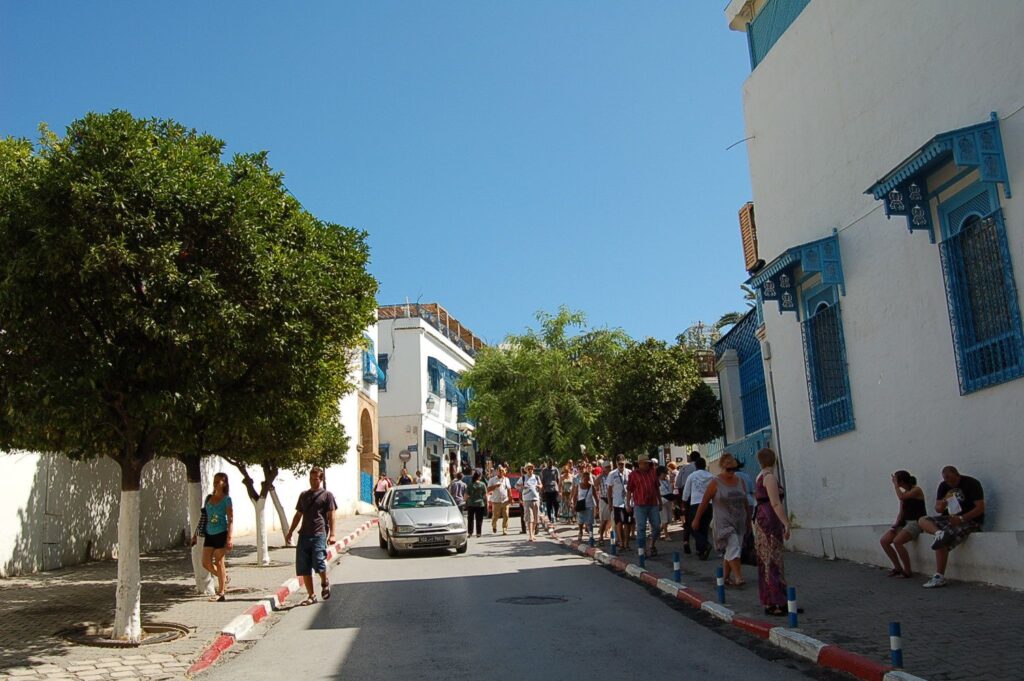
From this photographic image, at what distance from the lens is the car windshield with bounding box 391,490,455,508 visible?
20.1 m

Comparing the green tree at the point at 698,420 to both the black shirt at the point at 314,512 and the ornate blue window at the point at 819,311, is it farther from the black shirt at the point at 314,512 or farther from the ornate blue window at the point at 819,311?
the black shirt at the point at 314,512

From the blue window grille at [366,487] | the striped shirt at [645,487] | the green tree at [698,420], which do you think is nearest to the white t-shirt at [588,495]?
the striped shirt at [645,487]

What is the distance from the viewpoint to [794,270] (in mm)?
14984

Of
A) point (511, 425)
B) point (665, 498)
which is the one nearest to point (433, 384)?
point (511, 425)

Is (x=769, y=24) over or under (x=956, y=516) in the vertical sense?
over

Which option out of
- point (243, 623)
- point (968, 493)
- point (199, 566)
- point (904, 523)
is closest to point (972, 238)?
point (968, 493)

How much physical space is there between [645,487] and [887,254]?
5915 mm

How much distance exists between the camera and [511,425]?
3503cm

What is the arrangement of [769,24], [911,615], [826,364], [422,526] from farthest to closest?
[422,526] < [769,24] < [826,364] < [911,615]

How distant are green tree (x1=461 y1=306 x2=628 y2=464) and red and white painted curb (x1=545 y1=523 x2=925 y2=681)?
60.7 feet

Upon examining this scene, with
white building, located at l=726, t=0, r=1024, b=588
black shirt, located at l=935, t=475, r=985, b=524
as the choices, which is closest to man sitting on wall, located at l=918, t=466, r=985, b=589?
black shirt, located at l=935, t=475, r=985, b=524

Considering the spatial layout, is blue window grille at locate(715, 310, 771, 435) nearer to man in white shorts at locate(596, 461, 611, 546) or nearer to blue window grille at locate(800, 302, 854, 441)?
man in white shorts at locate(596, 461, 611, 546)

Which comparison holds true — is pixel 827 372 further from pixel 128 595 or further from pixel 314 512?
pixel 128 595

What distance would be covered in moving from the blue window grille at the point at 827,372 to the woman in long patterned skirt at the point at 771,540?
451 centimetres
